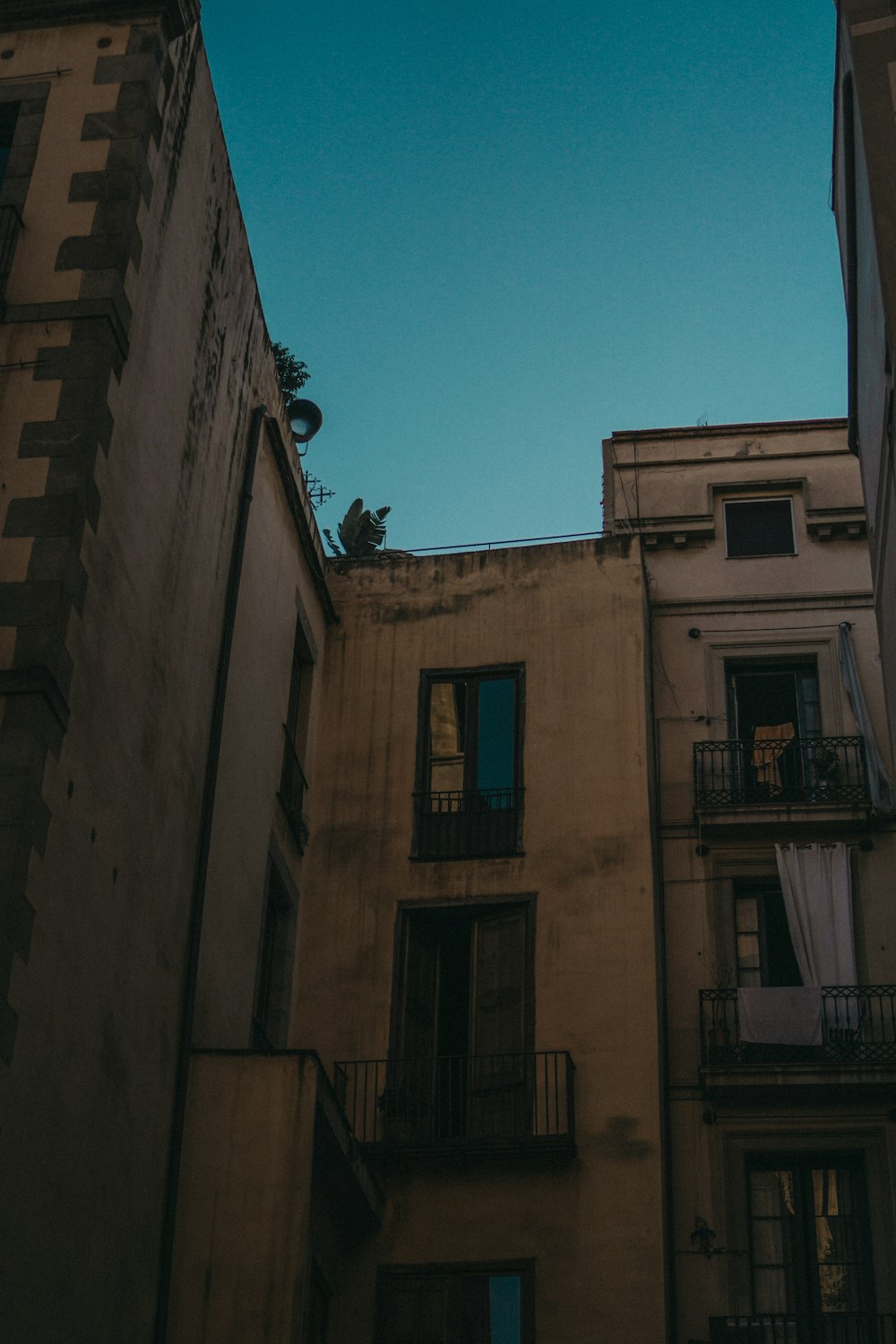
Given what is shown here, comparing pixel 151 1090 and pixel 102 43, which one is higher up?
pixel 102 43

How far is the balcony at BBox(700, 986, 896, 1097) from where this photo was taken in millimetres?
18750

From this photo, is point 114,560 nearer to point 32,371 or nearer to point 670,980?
point 32,371

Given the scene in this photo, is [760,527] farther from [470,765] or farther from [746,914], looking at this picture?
[746,914]

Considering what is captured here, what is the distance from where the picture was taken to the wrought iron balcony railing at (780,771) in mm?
21203

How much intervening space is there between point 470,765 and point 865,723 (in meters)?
5.05

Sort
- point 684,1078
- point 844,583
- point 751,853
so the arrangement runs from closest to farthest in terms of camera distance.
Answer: point 684,1078
point 751,853
point 844,583

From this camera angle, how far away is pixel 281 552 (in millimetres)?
21266

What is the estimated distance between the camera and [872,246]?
14.7 metres

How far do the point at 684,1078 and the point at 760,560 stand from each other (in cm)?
758

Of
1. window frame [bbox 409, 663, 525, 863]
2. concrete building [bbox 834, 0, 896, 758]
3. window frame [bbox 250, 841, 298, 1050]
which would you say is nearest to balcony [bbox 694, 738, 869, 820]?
window frame [bbox 409, 663, 525, 863]

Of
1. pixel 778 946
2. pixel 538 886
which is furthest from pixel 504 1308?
pixel 778 946

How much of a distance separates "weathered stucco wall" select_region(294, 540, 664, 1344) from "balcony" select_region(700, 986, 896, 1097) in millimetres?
848

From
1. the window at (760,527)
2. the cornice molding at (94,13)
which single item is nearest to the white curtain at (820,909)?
the window at (760,527)

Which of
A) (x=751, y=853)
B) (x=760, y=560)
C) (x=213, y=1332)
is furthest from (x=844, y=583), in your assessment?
(x=213, y=1332)
